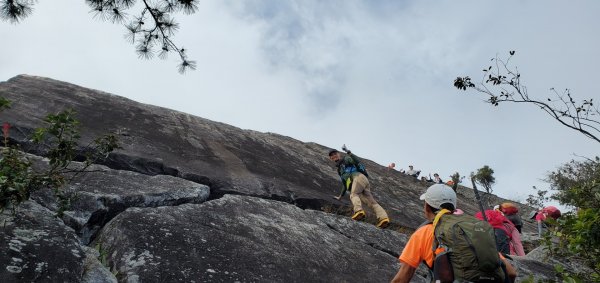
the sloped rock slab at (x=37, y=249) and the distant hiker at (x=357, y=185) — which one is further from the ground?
the distant hiker at (x=357, y=185)

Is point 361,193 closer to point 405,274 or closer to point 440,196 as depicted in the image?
point 440,196

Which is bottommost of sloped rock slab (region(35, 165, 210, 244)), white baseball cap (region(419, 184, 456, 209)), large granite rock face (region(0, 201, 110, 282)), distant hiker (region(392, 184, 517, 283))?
large granite rock face (region(0, 201, 110, 282))

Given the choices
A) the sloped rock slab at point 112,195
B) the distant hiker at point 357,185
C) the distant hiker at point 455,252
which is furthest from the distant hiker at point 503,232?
the sloped rock slab at point 112,195

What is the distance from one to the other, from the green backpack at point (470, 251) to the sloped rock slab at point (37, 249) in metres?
3.24

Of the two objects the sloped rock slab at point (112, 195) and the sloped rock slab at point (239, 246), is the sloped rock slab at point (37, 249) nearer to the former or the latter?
the sloped rock slab at point (239, 246)

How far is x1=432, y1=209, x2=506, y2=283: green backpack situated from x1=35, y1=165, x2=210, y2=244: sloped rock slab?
4262 millimetres

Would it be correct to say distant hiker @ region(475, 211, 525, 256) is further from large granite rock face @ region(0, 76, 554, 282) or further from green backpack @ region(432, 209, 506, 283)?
green backpack @ region(432, 209, 506, 283)

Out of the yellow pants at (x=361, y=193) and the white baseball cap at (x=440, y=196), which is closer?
the white baseball cap at (x=440, y=196)

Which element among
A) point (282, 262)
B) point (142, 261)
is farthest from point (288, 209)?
point (142, 261)

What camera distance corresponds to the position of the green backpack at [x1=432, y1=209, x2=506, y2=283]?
143 inches

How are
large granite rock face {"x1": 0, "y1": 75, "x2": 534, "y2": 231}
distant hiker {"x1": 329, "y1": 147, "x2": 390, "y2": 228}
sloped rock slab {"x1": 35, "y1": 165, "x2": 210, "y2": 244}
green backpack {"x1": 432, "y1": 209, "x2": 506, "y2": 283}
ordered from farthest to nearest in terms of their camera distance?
1. distant hiker {"x1": 329, "y1": 147, "x2": 390, "y2": 228}
2. large granite rock face {"x1": 0, "y1": 75, "x2": 534, "y2": 231}
3. sloped rock slab {"x1": 35, "y1": 165, "x2": 210, "y2": 244}
4. green backpack {"x1": 432, "y1": 209, "x2": 506, "y2": 283}

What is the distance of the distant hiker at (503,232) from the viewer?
8.16m

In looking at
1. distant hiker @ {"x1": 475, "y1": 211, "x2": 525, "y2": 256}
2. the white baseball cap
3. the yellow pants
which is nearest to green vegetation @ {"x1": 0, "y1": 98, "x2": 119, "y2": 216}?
the white baseball cap

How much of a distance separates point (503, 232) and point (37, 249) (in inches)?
279
